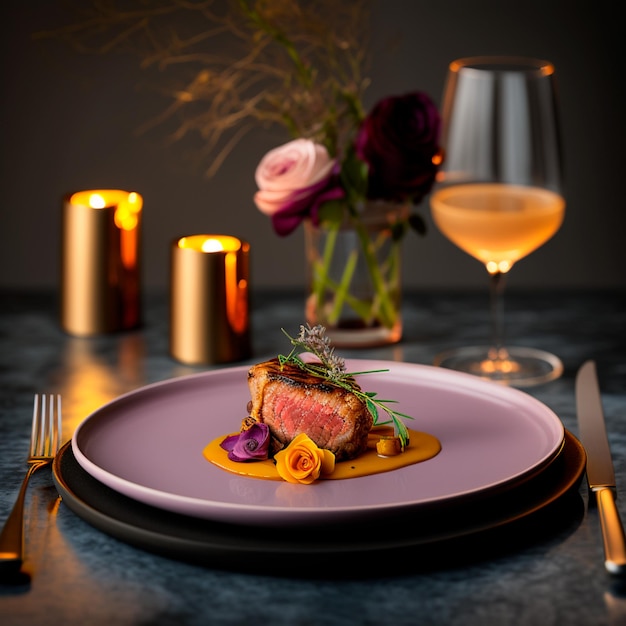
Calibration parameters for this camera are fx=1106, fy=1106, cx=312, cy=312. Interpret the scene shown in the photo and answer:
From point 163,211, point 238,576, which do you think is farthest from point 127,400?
point 163,211

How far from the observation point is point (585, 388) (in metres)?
1.36

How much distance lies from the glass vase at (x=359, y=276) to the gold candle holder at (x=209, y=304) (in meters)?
0.13

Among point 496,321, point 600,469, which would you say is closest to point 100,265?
point 496,321

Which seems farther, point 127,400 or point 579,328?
point 579,328

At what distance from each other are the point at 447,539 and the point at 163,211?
62.7 inches

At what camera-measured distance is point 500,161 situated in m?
1.47

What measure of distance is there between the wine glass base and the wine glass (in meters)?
0.03

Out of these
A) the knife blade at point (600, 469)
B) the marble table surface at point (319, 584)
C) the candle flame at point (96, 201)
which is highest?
the candle flame at point (96, 201)

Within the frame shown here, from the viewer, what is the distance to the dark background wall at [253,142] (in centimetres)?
226

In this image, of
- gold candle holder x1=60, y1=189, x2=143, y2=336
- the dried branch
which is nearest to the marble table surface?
gold candle holder x1=60, y1=189, x2=143, y2=336

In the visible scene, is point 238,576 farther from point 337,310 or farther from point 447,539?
→ point 337,310

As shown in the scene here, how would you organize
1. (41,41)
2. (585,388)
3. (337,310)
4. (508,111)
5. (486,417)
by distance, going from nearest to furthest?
A: (486,417)
(585,388)
(508,111)
(337,310)
(41,41)

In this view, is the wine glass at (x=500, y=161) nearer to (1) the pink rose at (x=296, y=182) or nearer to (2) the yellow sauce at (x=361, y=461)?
(1) the pink rose at (x=296, y=182)

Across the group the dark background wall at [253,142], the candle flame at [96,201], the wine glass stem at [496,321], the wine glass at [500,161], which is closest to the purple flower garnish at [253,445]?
the wine glass at [500,161]
